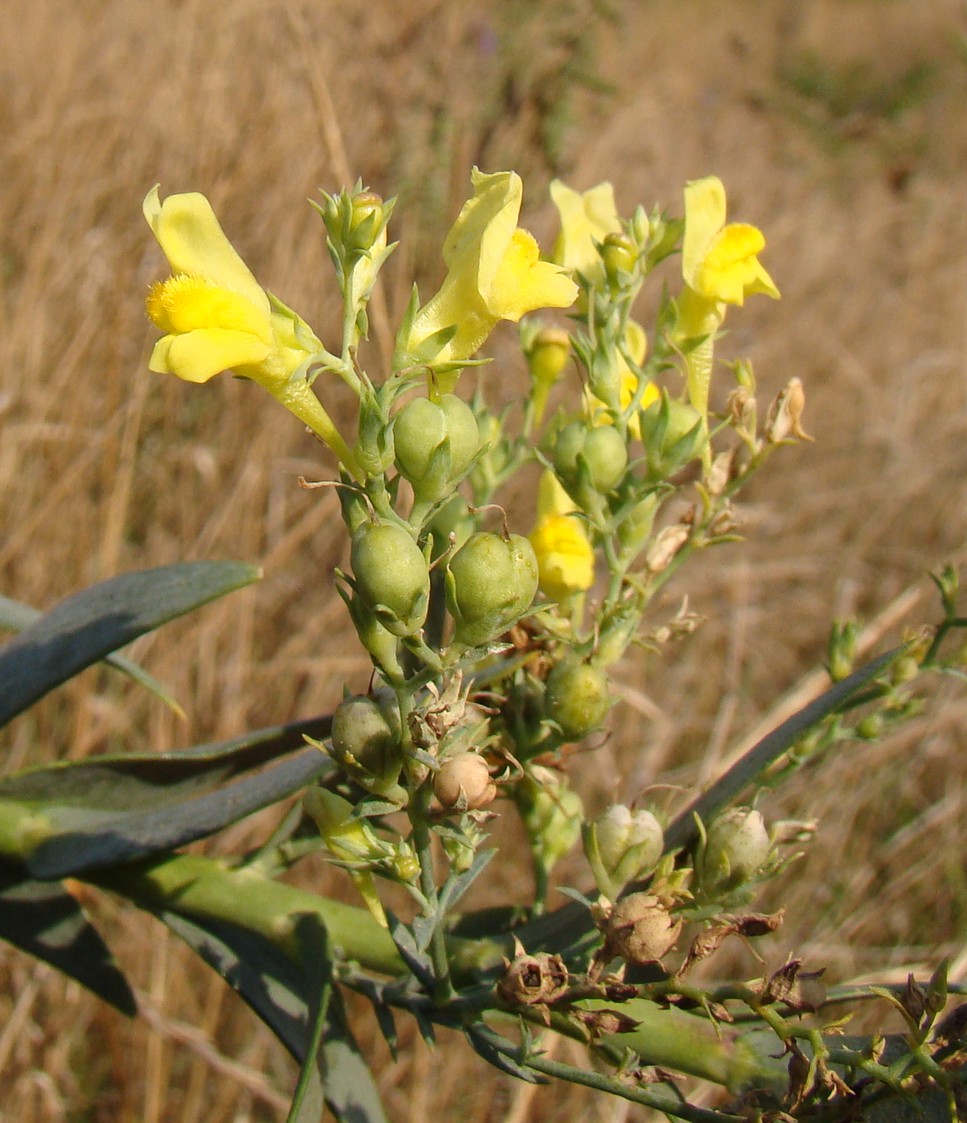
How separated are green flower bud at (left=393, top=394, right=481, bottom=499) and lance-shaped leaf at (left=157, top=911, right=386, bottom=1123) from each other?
1.31ft

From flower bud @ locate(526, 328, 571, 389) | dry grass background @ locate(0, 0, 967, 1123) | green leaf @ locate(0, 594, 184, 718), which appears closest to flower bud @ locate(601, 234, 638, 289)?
flower bud @ locate(526, 328, 571, 389)

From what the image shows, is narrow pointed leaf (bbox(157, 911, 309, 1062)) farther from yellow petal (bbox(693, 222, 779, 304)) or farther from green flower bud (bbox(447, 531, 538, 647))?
yellow petal (bbox(693, 222, 779, 304))

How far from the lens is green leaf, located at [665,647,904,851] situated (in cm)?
74

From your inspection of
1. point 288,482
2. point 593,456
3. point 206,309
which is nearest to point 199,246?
point 206,309

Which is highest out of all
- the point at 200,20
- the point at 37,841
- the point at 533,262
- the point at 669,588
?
the point at 200,20

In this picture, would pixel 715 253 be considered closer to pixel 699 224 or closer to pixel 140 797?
pixel 699 224

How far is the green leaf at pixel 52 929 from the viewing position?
938 mm

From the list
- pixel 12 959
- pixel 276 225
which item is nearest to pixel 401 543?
pixel 12 959

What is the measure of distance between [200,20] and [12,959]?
286 cm

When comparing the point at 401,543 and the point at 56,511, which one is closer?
the point at 401,543

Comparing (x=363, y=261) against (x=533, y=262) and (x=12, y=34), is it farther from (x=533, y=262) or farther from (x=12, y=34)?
(x=12, y=34)

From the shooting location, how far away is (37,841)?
924 millimetres

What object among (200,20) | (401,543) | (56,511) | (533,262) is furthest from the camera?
(200,20)

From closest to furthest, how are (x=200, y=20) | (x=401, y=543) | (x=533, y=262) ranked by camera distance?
(x=401, y=543)
(x=533, y=262)
(x=200, y=20)
